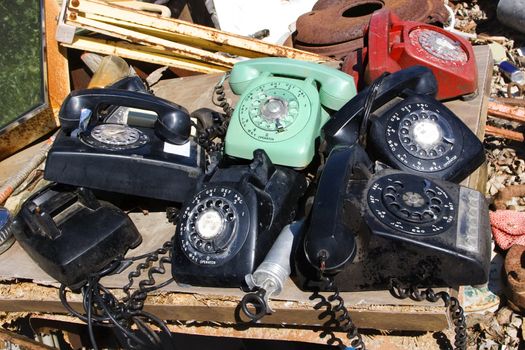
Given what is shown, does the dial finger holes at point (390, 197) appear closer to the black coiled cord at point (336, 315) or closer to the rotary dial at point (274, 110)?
the black coiled cord at point (336, 315)

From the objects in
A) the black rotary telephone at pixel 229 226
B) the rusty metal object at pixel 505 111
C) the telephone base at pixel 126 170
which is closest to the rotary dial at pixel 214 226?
the black rotary telephone at pixel 229 226

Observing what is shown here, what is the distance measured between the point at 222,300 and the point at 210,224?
0.51 feet

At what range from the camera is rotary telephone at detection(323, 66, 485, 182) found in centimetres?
129

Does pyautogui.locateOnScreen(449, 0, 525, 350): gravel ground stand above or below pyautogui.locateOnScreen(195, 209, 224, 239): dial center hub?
below

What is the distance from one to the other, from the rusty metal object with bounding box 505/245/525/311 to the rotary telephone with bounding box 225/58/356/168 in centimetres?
64

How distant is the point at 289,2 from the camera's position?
8.41 feet

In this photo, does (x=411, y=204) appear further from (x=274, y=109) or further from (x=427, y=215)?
(x=274, y=109)

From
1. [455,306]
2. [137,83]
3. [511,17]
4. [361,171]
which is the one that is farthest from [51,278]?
[511,17]

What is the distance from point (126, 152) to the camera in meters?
1.38

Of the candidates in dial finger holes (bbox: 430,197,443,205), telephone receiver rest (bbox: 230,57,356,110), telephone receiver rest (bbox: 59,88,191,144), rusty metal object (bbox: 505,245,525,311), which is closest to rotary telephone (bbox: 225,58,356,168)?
telephone receiver rest (bbox: 230,57,356,110)

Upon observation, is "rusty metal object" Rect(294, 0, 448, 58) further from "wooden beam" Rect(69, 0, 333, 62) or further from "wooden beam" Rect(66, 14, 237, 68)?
"wooden beam" Rect(66, 14, 237, 68)

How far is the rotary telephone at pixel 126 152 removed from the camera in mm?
1359

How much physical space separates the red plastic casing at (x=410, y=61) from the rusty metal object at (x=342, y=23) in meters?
0.36

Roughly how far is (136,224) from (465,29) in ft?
5.92
